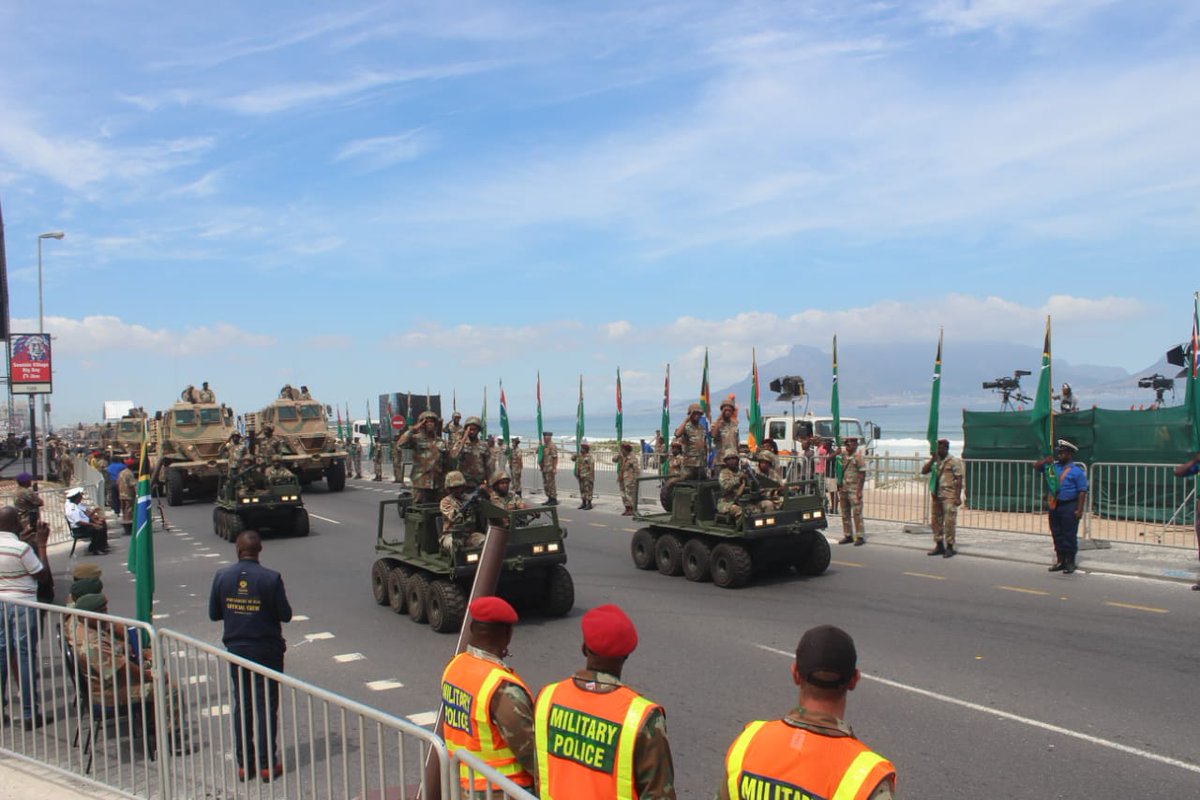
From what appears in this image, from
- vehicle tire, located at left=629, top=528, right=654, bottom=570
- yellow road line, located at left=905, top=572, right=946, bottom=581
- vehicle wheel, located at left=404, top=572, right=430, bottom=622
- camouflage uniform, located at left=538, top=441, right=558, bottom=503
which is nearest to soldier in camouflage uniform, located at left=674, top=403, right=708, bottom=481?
Result: vehicle tire, located at left=629, top=528, right=654, bottom=570

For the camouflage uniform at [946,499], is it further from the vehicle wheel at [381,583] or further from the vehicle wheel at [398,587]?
the vehicle wheel at [381,583]

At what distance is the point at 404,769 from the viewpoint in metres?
3.47

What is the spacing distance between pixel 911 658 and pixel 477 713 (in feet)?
20.0

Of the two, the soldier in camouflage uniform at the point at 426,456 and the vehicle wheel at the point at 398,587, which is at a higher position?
the soldier in camouflage uniform at the point at 426,456

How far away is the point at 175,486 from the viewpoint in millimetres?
26984

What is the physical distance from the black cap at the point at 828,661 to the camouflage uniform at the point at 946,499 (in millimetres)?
12395

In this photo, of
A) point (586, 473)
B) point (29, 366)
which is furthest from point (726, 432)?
point (29, 366)

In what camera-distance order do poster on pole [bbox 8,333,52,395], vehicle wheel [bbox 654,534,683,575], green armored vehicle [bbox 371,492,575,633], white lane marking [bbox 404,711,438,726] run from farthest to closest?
poster on pole [bbox 8,333,52,395] < vehicle wheel [bbox 654,534,683,575] < green armored vehicle [bbox 371,492,575,633] < white lane marking [bbox 404,711,438,726]

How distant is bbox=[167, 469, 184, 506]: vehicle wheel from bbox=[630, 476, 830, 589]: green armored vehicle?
A: 18658 millimetres

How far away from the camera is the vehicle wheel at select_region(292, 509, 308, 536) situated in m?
19.1

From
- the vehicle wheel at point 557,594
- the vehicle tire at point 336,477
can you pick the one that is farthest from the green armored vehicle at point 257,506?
the vehicle tire at point 336,477

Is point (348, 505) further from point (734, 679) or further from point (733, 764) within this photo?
point (733, 764)

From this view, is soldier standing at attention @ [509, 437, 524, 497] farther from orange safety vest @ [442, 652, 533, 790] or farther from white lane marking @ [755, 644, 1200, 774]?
orange safety vest @ [442, 652, 533, 790]

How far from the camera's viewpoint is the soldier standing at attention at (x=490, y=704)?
3.39 m
